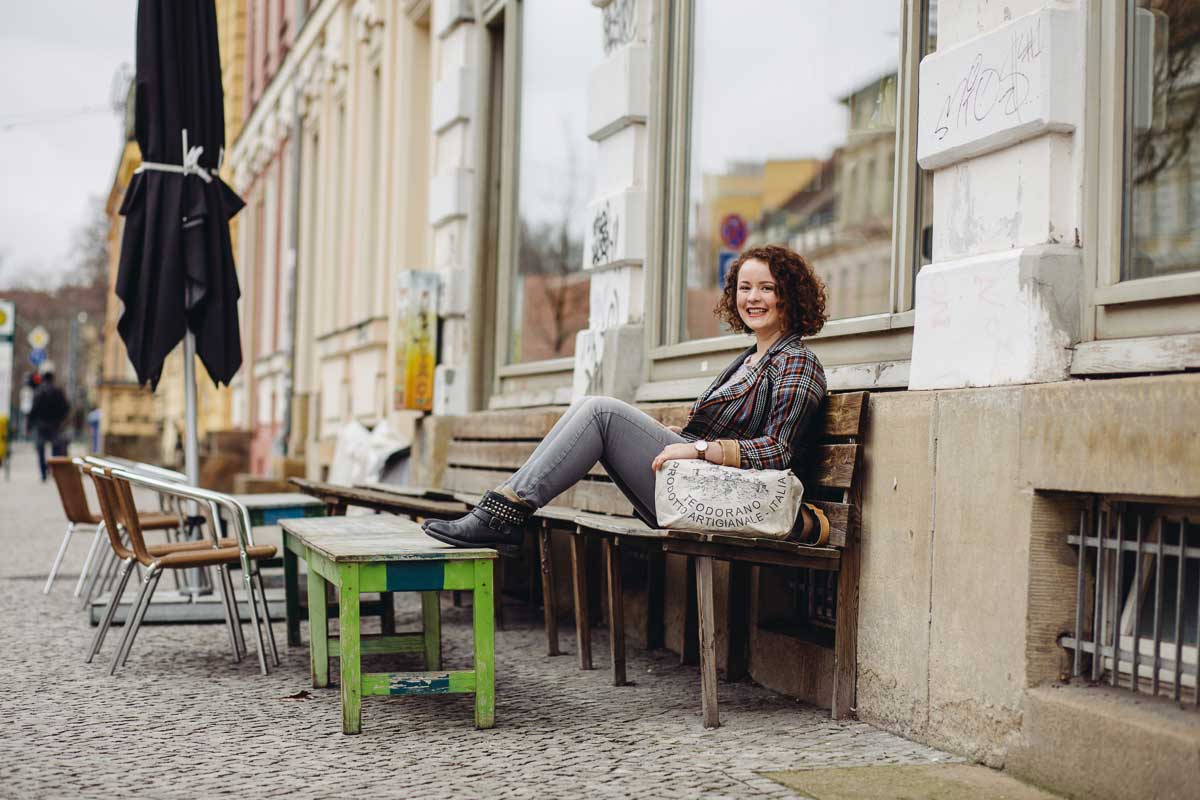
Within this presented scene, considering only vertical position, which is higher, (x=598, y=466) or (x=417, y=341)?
(x=417, y=341)

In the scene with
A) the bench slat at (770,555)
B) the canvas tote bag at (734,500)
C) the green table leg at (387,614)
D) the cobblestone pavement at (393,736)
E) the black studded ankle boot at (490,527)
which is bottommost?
the cobblestone pavement at (393,736)

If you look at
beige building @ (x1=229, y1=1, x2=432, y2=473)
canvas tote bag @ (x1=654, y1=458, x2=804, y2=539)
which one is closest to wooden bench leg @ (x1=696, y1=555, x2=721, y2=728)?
canvas tote bag @ (x1=654, y1=458, x2=804, y2=539)

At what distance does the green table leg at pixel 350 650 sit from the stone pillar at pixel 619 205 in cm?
306

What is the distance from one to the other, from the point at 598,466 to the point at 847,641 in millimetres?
2167

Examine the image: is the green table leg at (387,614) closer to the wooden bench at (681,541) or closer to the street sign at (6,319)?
the wooden bench at (681,541)

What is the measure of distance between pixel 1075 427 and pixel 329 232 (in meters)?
14.2

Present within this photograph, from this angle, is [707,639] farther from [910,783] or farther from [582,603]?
[582,603]

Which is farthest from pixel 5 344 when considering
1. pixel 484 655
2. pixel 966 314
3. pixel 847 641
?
pixel 966 314

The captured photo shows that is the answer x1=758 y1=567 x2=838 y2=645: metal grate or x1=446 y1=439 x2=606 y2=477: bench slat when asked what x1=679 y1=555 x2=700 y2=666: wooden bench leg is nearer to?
x1=758 y1=567 x2=838 y2=645: metal grate

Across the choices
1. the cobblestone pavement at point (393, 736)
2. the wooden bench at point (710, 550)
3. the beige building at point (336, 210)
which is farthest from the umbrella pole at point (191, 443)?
the beige building at point (336, 210)

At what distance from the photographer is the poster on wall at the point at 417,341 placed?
1119 cm

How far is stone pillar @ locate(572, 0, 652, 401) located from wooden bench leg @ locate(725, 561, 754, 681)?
1.78 m

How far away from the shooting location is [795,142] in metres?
12.7

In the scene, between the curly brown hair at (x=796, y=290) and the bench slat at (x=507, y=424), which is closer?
the curly brown hair at (x=796, y=290)
